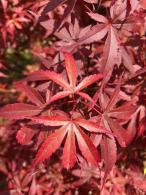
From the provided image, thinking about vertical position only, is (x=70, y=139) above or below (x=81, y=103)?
below

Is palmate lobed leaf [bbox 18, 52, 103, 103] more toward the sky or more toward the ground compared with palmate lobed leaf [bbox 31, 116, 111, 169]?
more toward the sky

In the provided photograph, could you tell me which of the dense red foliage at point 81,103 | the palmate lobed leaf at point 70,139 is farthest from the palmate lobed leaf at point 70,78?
the palmate lobed leaf at point 70,139

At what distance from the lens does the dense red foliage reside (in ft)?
4.59

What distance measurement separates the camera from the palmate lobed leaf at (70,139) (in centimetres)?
130

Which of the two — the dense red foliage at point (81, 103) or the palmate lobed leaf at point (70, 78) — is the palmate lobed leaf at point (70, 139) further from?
the palmate lobed leaf at point (70, 78)

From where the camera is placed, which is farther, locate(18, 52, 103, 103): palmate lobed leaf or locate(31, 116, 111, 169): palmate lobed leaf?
locate(18, 52, 103, 103): palmate lobed leaf

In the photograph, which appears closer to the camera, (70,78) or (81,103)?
(70,78)

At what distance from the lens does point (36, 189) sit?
6.89 feet

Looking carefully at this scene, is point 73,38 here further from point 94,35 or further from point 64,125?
point 64,125

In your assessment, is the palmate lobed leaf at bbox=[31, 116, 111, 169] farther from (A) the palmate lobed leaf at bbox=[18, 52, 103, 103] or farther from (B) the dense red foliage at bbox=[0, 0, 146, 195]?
(A) the palmate lobed leaf at bbox=[18, 52, 103, 103]

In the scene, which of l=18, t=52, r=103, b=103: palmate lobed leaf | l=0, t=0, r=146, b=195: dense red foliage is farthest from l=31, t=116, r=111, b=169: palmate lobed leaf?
l=18, t=52, r=103, b=103: palmate lobed leaf

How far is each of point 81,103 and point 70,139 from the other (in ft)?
1.06

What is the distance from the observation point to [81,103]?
1.63 metres

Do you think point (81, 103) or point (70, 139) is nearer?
point (70, 139)
